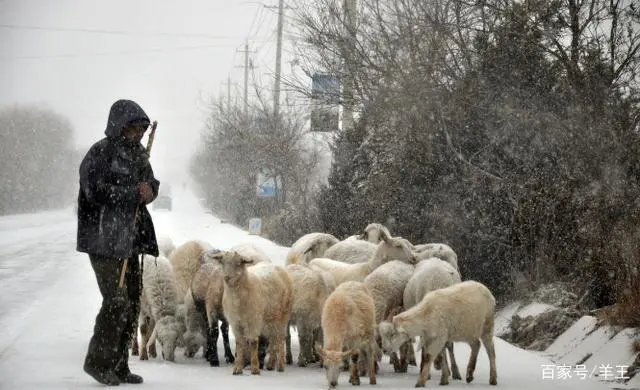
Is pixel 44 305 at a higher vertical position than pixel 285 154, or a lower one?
lower

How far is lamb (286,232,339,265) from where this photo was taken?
13570 millimetres

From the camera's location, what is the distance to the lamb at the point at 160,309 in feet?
30.9

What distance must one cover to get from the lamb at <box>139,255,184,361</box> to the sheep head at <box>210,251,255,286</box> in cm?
88

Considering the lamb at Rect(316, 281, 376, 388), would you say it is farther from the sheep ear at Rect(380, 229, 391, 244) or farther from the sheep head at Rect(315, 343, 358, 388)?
the sheep ear at Rect(380, 229, 391, 244)

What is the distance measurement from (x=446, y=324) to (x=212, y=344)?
2.62 metres

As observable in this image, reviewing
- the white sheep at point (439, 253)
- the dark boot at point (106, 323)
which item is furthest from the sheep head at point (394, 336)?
the white sheep at point (439, 253)

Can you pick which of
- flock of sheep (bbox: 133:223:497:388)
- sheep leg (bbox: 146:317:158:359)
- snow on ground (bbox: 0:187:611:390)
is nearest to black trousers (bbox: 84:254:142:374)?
snow on ground (bbox: 0:187:611:390)

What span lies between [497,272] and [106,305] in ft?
31.8

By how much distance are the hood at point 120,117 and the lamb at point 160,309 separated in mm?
2351

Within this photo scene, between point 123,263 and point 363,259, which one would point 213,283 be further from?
point 363,259

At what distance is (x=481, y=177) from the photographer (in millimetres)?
15430

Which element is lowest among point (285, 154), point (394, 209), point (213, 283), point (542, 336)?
point (542, 336)

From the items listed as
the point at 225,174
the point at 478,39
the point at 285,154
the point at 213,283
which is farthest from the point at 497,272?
the point at 225,174

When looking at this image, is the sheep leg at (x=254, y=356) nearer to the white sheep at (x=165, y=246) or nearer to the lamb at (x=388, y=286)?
the lamb at (x=388, y=286)
